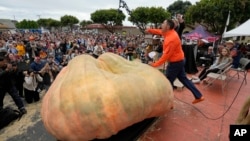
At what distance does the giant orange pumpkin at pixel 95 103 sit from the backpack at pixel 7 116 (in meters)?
2.58

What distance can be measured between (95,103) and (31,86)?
4.89 metres

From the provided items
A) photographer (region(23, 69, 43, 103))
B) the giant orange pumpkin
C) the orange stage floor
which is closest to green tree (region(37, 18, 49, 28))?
photographer (region(23, 69, 43, 103))

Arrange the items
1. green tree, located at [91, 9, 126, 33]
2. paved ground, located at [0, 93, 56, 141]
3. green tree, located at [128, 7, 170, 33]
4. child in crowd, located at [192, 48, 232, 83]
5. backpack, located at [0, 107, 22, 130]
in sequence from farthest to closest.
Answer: green tree, located at [91, 9, 126, 33]
green tree, located at [128, 7, 170, 33]
child in crowd, located at [192, 48, 232, 83]
backpack, located at [0, 107, 22, 130]
paved ground, located at [0, 93, 56, 141]

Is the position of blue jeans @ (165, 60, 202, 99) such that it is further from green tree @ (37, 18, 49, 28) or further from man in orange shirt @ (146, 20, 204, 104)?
green tree @ (37, 18, 49, 28)

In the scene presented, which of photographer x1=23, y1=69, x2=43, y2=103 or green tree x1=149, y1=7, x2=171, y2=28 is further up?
green tree x1=149, y1=7, x2=171, y2=28

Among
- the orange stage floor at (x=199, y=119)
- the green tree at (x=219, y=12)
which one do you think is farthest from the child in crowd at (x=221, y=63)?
the green tree at (x=219, y=12)

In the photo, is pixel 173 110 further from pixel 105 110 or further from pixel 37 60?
pixel 37 60

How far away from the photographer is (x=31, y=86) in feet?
21.9

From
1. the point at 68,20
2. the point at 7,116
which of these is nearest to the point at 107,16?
the point at 68,20

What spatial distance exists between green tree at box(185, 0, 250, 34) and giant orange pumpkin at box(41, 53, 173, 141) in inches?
1005

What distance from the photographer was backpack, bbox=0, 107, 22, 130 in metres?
4.86

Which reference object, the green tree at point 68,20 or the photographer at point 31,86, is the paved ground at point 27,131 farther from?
the green tree at point 68,20

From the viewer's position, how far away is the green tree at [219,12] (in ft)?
79.9

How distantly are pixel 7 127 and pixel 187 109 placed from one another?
404 cm
